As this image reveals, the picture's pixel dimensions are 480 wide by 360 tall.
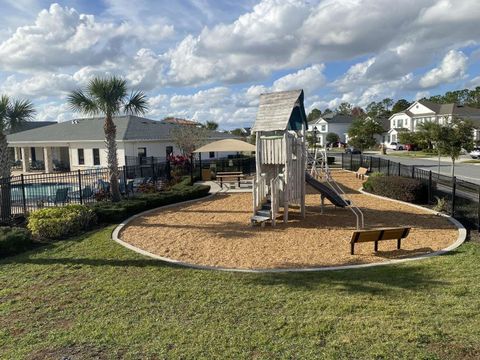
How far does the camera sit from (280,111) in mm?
12453

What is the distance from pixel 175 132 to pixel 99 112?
15303 mm

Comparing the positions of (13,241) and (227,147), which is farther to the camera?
(227,147)

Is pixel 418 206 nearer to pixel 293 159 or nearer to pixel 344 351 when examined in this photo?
pixel 293 159

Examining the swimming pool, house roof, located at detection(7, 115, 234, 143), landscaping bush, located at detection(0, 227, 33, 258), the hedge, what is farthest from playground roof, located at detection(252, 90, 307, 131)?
house roof, located at detection(7, 115, 234, 143)

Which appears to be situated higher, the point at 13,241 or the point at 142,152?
the point at 142,152

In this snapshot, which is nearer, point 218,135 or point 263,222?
point 263,222

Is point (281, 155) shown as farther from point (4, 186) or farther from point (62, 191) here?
point (62, 191)

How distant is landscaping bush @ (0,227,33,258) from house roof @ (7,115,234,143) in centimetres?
1888

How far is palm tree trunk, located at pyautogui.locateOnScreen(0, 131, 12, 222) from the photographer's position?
12.5m

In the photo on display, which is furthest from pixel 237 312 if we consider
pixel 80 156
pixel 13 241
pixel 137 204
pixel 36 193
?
pixel 80 156

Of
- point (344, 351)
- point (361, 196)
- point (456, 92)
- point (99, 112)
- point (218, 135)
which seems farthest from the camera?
point (456, 92)

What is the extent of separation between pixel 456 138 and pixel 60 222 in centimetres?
1975

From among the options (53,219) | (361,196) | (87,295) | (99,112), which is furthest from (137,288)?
Result: (361,196)

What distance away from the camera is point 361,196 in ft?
56.9
